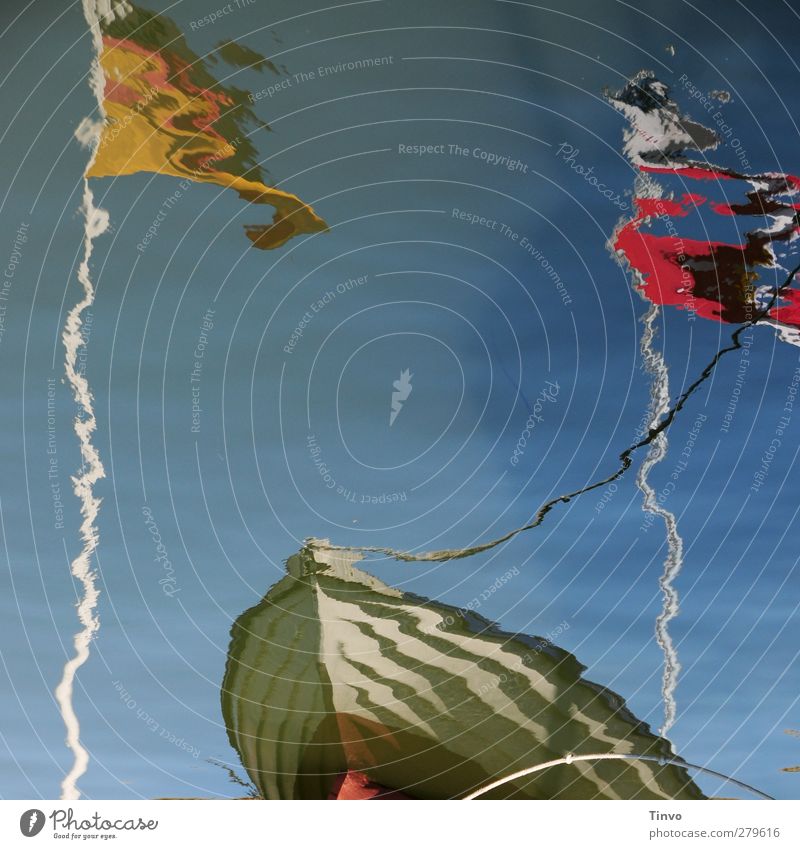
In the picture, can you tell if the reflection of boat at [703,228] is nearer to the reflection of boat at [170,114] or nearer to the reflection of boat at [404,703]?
the reflection of boat at [170,114]

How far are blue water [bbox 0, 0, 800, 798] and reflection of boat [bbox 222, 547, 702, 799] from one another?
11 centimetres

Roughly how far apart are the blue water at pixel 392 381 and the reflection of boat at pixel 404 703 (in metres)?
0.11

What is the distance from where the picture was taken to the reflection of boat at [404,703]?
11.0 feet

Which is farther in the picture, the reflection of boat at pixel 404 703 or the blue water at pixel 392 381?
the reflection of boat at pixel 404 703

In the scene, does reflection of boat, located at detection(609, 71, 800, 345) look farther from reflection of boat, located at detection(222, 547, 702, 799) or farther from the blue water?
reflection of boat, located at detection(222, 547, 702, 799)

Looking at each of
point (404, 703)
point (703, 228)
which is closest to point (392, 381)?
point (404, 703)

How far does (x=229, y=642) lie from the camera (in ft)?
11.2

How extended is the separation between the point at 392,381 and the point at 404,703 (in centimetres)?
137

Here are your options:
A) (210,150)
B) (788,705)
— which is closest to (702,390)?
(788,705)

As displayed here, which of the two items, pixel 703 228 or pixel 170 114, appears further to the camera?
pixel 703 228

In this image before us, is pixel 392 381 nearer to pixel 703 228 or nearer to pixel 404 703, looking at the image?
pixel 404 703

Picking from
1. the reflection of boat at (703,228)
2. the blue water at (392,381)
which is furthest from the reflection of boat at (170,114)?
the reflection of boat at (703,228)

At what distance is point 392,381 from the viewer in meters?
3.57

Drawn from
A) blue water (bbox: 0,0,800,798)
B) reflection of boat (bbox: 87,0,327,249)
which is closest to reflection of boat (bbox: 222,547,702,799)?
blue water (bbox: 0,0,800,798)
